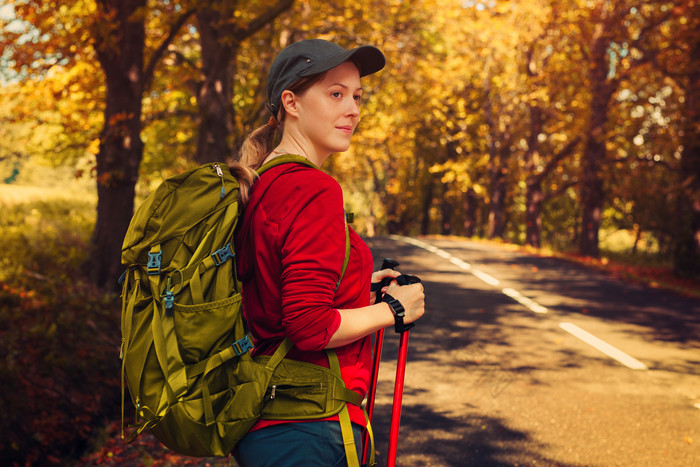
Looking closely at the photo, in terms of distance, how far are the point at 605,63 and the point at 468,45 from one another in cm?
738

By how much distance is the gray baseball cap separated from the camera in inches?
69.8

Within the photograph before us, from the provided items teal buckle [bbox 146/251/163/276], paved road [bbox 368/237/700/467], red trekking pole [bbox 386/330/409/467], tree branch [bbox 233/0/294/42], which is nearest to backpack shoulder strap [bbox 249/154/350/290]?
teal buckle [bbox 146/251/163/276]

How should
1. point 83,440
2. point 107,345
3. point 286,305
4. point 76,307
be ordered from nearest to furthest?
point 286,305
point 83,440
point 107,345
point 76,307

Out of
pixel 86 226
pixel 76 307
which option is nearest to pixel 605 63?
pixel 86 226

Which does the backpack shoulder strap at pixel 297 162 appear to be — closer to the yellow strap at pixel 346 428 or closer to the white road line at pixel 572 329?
the yellow strap at pixel 346 428

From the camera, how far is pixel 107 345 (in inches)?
289

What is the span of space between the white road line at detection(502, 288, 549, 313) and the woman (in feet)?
25.1

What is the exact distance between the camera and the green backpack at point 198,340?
1611mm

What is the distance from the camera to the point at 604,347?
6.97 metres

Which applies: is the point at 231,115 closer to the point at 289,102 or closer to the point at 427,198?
the point at 289,102

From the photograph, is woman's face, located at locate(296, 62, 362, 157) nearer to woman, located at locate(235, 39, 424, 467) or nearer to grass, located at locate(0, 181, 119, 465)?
woman, located at locate(235, 39, 424, 467)

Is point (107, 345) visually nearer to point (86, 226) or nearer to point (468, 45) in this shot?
point (86, 226)

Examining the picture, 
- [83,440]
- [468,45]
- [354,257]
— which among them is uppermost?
[468,45]

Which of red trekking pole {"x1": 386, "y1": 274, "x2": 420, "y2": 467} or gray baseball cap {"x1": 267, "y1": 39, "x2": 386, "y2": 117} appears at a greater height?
gray baseball cap {"x1": 267, "y1": 39, "x2": 386, "y2": 117}
